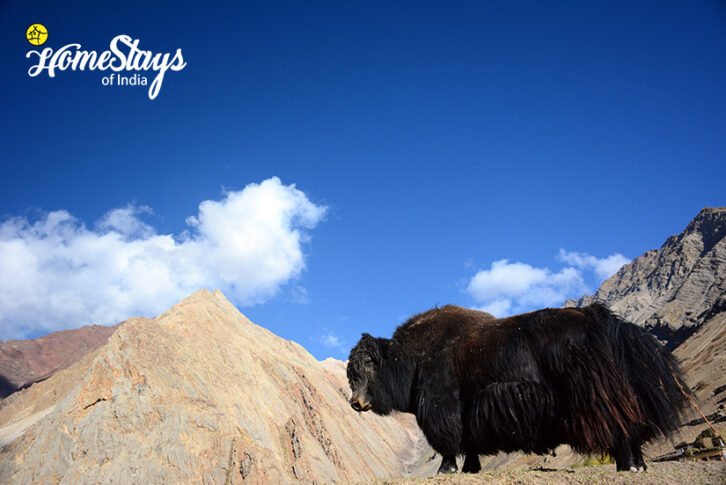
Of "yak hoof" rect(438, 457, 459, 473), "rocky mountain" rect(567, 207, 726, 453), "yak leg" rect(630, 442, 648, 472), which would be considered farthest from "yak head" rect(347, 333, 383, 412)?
"rocky mountain" rect(567, 207, 726, 453)

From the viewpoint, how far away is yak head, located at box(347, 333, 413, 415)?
7641 millimetres

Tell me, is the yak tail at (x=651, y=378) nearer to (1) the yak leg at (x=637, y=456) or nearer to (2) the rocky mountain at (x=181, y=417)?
(1) the yak leg at (x=637, y=456)

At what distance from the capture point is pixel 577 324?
6387mm

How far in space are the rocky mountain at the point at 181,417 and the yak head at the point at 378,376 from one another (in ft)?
117

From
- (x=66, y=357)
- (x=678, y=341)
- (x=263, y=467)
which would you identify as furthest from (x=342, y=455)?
(x=66, y=357)

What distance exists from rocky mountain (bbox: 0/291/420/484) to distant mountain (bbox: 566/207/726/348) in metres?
31.3

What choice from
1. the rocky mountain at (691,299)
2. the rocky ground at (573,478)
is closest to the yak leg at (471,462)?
the rocky ground at (573,478)

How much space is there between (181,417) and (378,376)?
3952cm

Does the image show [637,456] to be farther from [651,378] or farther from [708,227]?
[708,227]

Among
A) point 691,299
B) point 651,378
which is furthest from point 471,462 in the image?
point 691,299

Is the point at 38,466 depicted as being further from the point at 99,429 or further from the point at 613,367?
the point at 613,367

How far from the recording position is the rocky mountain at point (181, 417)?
38.0 m

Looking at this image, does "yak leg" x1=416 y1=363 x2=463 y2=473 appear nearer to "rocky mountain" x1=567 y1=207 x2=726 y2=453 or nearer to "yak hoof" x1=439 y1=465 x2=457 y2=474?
"yak hoof" x1=439 y1=465 x2=457 y2=474

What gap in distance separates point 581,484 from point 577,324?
1.79 meters
